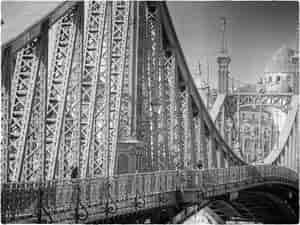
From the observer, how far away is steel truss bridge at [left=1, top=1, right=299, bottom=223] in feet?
53.5

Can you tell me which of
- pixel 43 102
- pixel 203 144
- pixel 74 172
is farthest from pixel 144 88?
pixel 43 102

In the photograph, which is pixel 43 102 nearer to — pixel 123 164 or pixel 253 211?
pixel 123 164

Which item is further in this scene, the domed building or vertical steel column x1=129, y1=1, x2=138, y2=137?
the domed building

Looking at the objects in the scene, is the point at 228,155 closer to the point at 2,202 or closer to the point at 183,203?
the point at 183,203

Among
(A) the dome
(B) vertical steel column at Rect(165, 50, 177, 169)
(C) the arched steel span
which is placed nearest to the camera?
(B) vertical steel column at Rect(165, 50, 177, 169)

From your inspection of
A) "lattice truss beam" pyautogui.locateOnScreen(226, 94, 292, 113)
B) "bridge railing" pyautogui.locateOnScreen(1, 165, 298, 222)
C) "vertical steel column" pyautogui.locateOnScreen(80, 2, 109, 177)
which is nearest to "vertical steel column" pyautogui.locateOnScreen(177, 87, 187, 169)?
"bridge railing" pyautogui.locateOnScreen(1, 165, 298, 222)

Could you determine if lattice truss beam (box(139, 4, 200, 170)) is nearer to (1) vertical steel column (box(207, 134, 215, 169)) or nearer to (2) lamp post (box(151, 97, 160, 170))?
(2) lamp post (box(151, 97, 160, 170))

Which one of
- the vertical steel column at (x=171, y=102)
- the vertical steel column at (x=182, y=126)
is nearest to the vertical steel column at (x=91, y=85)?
the vertical steel column at (x=171, y=102)

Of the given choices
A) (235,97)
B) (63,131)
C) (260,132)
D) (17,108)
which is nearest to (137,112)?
(63,131)

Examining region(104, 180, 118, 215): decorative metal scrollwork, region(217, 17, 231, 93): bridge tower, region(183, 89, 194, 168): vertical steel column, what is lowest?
region(104, 180, 118, 215): decorative metal scrollwork

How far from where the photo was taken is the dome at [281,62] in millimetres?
75906

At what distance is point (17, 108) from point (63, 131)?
9.19 ft

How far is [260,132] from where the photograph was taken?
3226 inches

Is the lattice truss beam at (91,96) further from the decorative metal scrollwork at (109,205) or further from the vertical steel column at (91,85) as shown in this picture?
the decorative metal scrollwork at (109,205)
